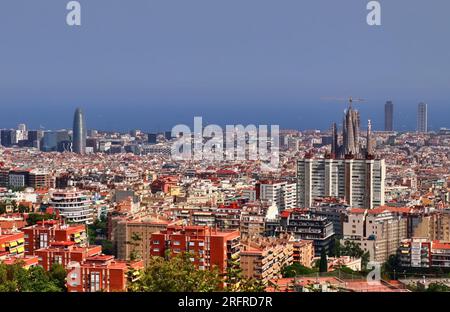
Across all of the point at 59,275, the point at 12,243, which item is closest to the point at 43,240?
the point at 12,243

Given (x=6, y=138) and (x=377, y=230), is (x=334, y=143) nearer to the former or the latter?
(x=377, y=230)

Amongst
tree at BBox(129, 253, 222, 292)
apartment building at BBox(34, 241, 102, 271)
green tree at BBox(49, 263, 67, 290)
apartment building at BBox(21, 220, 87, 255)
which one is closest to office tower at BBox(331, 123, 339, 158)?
apartment building at BBox(21, 220, 87, 255)

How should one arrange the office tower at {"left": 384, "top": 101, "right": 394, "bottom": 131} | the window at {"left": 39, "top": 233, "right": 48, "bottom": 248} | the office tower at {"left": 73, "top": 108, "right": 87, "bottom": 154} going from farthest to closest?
1. the office tower at {"left": 73, "top": 108, "right": 87, "bottom": 154}
2. the office tower at {"left": 384, "top": 101, "right": 394, "bottom": 131}
3. the window at {"left": 39, "top": 233, "right": 48, "bottom": 248}

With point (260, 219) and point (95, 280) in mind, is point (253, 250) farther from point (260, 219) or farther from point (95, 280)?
point (260, 219)

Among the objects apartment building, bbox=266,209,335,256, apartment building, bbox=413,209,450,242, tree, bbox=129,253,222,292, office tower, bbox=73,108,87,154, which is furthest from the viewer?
office tower, bbox=73,108,87,154

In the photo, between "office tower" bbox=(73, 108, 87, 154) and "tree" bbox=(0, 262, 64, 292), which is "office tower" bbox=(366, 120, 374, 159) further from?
"tree" bbox=(0, 262, 64, 292)

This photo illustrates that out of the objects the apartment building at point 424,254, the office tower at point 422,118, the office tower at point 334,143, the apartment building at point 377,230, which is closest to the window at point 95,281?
the apartment building at point 424,254
